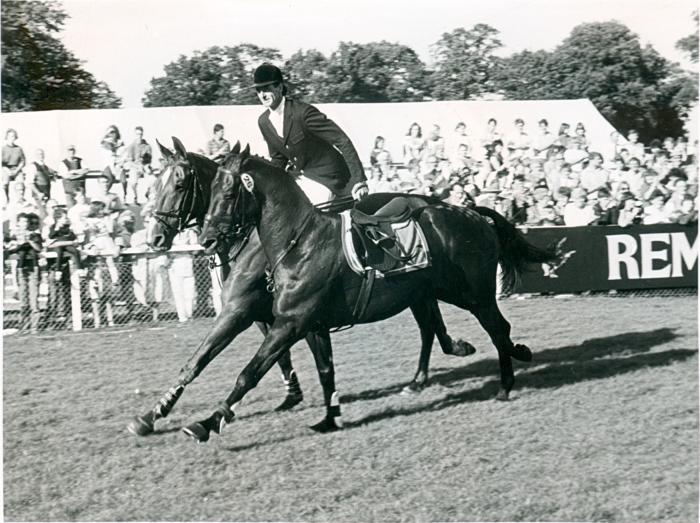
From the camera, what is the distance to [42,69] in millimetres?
6414

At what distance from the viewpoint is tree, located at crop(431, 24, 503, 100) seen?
6449 millimetres

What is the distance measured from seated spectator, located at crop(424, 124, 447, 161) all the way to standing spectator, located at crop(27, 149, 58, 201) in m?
3.20

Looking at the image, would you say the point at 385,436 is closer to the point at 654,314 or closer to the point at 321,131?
the point at 321,131

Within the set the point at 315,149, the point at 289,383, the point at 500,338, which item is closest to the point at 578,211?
the point at 500,338

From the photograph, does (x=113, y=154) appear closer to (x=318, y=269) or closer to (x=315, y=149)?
(x=315, y=149)

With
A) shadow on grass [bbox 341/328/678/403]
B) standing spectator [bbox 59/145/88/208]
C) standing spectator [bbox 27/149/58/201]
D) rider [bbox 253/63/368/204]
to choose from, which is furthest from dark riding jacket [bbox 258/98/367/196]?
standing spectator [bbox 27/149/58/201]

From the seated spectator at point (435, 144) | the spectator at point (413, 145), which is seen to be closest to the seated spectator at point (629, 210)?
the seated spectator at point (435, 144)

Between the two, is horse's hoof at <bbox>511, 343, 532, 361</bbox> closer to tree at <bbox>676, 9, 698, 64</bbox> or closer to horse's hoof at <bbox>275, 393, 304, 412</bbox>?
horse's hoof at <bbox>275, 393, 304, 412</bbox>

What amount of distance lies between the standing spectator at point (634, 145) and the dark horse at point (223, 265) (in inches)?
138

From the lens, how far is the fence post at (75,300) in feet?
23.4

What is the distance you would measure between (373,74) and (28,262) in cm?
350

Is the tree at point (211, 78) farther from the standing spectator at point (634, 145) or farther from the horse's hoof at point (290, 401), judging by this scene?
the standing spectator at point (634, 145)

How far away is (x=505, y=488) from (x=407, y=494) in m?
0.60

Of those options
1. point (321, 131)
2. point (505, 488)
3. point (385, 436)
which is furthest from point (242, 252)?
point (505, 488)
